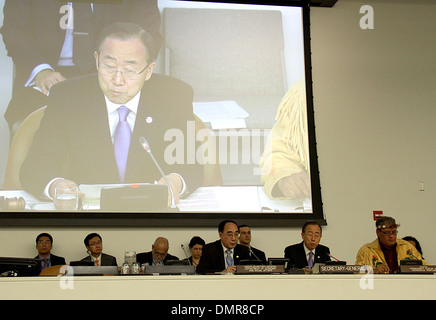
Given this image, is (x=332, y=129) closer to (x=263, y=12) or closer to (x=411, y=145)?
(x=411, y=145)

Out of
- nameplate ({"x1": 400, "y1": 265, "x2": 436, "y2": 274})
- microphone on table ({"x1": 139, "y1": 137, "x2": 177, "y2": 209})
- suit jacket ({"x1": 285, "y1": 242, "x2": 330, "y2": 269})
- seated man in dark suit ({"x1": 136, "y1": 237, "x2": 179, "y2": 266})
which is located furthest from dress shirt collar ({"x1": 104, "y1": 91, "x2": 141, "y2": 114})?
nameplate ({"x1": 400, "y1": 265, "x2": 436, "y2": 274})

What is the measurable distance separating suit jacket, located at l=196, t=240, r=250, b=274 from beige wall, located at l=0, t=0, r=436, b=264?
1.40 m

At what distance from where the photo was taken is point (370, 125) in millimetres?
5887

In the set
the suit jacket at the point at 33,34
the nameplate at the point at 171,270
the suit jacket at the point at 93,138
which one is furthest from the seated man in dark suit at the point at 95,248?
the nameplate at the point at 171,270

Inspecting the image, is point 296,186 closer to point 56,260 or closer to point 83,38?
point 56,260

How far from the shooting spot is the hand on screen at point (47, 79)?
17.8ft

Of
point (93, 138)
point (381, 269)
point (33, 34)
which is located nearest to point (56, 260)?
point (93, 138)

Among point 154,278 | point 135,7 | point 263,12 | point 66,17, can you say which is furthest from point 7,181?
point 154,278

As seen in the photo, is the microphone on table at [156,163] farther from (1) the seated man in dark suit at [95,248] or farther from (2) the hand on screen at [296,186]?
(2) the hand on screen at [296,186]

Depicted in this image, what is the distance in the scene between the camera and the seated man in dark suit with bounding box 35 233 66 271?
489cm

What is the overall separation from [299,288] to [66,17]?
433cm

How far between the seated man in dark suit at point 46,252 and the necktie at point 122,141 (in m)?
0.86

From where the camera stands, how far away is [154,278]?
210 cm
